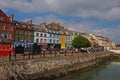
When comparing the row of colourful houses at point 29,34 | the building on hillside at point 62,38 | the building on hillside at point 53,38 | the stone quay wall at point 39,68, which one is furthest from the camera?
the building on hillside at point 62,38

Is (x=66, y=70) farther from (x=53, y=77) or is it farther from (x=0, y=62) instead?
(x=0, y=62)

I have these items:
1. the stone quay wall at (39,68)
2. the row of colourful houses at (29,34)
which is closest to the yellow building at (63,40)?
the row of colourful houses at (29,34)

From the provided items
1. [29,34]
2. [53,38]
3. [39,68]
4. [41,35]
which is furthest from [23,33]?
[39,68]

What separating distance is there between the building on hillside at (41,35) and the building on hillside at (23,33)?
188 centimetres

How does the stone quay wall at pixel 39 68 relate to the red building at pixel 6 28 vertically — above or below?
below

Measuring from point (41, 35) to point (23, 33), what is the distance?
27.9 feet

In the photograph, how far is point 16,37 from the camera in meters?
55.2

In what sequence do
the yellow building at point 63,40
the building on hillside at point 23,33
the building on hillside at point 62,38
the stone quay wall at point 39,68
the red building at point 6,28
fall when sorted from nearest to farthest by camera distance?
the stone quay wall at point 39,68 → the red building at point 6,28 → the building on hillside at point 23,33 → the building on hillside at point 62,38 → the yellow building at point 63,40

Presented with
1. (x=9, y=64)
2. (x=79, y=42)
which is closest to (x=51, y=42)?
(x=79, y=42)

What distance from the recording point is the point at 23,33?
57.8 meters

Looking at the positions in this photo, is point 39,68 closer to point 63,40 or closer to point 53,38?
point 53,38

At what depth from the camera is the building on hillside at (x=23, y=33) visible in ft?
182

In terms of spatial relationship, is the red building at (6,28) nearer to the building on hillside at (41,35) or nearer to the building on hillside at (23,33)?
the building on hillside at (23,33)

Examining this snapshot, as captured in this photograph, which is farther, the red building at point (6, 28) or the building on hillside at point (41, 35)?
the building on hillside at point (41, 35)
